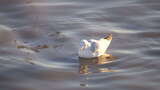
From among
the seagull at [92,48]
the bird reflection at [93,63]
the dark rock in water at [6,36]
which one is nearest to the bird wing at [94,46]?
the seagull at [92,48]

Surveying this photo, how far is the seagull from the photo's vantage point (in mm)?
11242

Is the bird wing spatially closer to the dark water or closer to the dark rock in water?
the dark water

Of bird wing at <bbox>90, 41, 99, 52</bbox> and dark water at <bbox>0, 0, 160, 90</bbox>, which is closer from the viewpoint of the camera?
dark water at <bbox>0, 0, 160, 90</bbox>

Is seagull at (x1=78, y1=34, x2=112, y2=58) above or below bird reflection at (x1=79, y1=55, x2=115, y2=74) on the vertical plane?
above

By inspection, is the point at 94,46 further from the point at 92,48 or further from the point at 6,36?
the point at 6,36

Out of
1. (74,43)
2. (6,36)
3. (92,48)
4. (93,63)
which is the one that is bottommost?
(93,63)

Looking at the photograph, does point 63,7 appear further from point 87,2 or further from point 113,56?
point 113,56

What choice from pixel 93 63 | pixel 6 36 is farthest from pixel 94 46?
pixel 6 36

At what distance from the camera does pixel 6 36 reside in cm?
1290

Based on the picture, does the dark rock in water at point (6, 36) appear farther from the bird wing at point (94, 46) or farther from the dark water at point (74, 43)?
the bird wing at point (94, 46)

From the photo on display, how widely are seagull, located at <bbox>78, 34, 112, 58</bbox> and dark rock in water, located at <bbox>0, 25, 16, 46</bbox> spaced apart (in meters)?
2.03

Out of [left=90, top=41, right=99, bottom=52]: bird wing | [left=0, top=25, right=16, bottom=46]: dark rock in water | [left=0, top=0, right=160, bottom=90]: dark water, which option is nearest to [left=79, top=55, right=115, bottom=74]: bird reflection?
[left=0, top=0, right=160, bottom=90]: dark water

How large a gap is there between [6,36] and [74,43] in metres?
1.86

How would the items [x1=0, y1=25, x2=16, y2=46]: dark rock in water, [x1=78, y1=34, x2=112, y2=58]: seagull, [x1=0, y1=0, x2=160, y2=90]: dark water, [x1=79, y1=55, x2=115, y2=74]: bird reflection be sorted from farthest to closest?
[x1=0, y1=25, x2=16, y2=46]: dark rock in water < [x1=78, y1=34, x2=112, y2=58]: seagull < [x1=79, y1=55, x2=115, y2=74]: bird reflection < [x1=0, y1=0, x2=160, y2=90]: dark water
